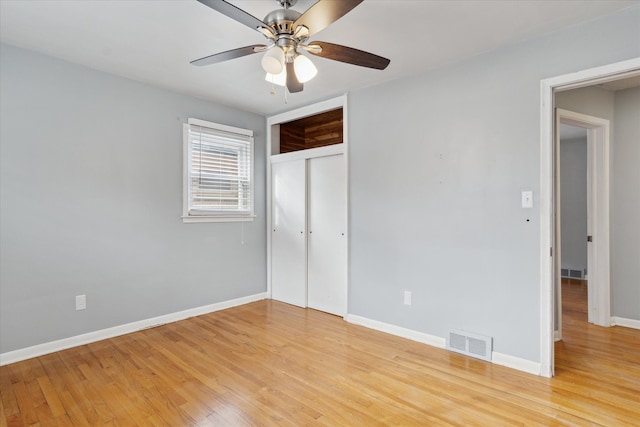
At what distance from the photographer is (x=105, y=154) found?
3232 millimetres

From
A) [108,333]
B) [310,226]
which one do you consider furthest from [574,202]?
[108,333]

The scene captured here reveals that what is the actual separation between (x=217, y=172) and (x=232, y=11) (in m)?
2.68

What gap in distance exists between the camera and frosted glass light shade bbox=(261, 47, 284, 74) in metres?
1.93

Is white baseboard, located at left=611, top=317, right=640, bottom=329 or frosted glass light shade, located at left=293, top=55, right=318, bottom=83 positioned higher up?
frosted glass light shade, located at left=293, top=55, right=318, bottom=83

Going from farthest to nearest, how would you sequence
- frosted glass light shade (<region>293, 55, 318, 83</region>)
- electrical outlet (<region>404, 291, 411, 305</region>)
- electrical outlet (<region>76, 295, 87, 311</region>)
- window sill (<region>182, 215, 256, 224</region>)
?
1. window sill (<region>182, 215, 256, 224</region>)
2. electrical outlet (<region>404, 291, 411, 305</region>)
3. electrical outlet (<region>76, 295, 87, 311</region>)
4. frosted glass light shade (<region>293, 55, 318, 83</region>)

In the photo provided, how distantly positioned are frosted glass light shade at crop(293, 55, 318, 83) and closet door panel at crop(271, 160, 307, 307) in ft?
7.14

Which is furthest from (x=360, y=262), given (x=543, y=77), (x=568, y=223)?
(x=568, y=223)

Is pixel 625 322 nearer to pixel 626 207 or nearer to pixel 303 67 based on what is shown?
pixel 626 207

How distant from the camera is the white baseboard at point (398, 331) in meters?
3.07

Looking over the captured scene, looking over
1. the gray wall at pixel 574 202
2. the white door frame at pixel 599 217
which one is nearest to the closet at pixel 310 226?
the white door frame at pixel 599 217

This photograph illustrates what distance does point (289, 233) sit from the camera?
4488 mm

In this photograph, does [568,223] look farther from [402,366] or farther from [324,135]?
[402,366]

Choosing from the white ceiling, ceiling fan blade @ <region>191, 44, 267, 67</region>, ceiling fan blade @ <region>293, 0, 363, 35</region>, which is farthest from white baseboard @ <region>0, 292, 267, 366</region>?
ceiling fan blade @ <region>293, 0, 363, 35</region>

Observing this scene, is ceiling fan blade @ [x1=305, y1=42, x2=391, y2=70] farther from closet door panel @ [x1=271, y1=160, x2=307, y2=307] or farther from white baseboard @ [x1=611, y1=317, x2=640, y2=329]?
white baseboard @ [x1=611, y1=317, x2=640, y2=329]
